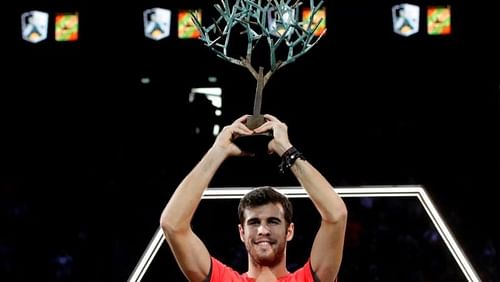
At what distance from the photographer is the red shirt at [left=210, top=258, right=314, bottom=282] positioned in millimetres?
2500

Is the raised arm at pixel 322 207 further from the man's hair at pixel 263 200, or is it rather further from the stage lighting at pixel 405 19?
the stage lighting at pixel 405 19

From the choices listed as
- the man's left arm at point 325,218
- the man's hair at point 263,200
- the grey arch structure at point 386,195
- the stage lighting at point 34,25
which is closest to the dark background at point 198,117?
the stage lighting at point 34,25

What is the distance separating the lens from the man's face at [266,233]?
2.50 metres

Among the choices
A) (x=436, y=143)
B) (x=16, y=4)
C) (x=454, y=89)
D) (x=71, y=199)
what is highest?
(x=16, y=4)

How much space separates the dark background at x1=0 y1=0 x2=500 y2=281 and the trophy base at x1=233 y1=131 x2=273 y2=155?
594cm

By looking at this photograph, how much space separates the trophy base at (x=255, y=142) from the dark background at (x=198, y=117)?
5938 millimetres

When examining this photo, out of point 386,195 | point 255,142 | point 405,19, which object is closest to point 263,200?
point 255,142

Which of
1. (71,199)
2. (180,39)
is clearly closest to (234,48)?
(180,39)

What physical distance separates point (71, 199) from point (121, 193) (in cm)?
55

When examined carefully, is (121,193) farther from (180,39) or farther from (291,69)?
(291,69)

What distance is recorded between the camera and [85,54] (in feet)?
32.2

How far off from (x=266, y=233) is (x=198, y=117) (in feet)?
25.5

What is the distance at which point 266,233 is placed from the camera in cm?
249

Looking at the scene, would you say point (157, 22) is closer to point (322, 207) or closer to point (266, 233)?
point (266, 233)
